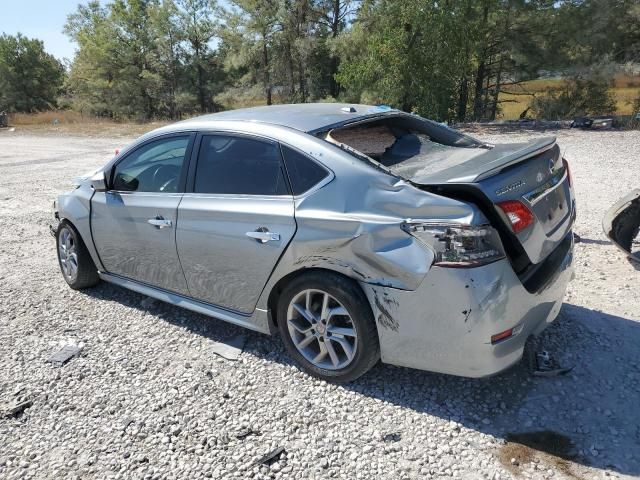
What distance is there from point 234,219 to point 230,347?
1.04 meters

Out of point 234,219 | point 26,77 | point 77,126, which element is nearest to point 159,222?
point 234,219

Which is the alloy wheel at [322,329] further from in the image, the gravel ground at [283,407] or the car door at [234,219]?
the car door at [234,219]

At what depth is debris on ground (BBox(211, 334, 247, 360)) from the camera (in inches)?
142

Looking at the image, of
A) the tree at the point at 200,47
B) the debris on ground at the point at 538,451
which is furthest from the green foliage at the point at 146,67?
the debris on ground at the point at 538,451

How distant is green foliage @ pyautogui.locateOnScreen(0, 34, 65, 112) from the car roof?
47977mm

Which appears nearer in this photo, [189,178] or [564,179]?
[564,179]

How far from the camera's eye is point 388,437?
2.71m

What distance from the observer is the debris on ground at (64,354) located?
3.64 meters

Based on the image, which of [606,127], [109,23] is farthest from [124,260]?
[109,23]

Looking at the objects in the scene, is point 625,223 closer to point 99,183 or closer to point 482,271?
point 482,271

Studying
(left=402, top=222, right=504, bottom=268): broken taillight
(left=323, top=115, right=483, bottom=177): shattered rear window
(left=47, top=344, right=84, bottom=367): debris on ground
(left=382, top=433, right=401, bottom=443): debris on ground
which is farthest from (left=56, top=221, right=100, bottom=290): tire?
(left=402, top=222, right=504, bottom=268): broken taillight

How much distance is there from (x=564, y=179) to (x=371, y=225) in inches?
56.6

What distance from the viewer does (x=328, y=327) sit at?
305cm

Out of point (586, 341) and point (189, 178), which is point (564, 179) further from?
point (189, 178)
